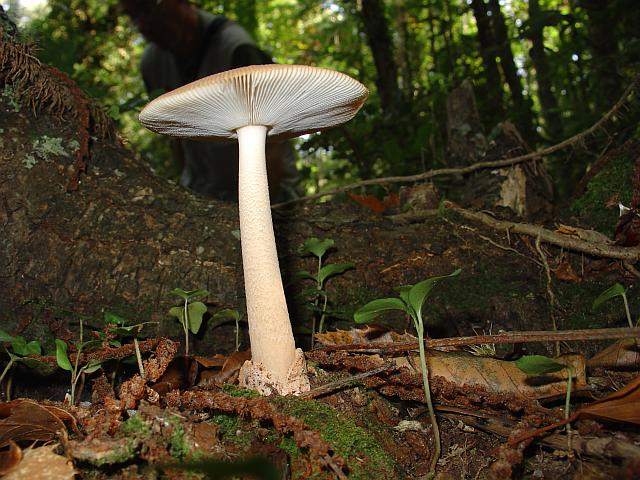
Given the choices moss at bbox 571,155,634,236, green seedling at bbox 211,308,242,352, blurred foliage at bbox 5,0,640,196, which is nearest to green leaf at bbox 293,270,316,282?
green seedling at bbox 211,308,242,352

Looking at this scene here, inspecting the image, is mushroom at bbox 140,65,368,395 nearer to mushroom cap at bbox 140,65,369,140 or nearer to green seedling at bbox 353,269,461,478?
mushroom cap at bbox 140,65,369,140

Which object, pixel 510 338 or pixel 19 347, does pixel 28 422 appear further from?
pixel 510 338

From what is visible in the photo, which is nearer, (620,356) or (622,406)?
(622,406)

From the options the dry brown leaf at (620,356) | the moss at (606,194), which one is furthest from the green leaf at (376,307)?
the moss at (606,194)

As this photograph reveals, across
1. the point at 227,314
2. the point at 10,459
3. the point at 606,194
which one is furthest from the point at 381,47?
the point at 10,459

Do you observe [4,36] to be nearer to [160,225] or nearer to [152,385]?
[160,225]

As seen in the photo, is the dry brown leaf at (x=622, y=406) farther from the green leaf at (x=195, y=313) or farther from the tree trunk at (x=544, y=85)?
the tree trunk at (x=544, y=85)
